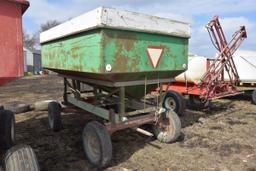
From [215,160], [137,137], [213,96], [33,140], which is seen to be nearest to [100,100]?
[137,137]

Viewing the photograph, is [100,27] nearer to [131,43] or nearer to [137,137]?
[131,43]

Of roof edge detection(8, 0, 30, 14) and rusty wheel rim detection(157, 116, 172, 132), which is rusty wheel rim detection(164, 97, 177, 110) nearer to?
rusty wheel rim detection(157, 116, 172, 132)

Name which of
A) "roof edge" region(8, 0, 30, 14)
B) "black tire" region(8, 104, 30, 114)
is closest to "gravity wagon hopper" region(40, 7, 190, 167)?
"roof edge" region(8, 0, 30, 14)

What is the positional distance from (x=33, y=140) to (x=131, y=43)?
270 centimetres

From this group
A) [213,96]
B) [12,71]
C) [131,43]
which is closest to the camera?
[12,71]

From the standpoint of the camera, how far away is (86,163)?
376cm

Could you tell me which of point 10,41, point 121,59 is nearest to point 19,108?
point 121,59

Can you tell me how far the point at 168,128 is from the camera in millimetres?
4531

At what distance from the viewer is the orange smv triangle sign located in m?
3.82

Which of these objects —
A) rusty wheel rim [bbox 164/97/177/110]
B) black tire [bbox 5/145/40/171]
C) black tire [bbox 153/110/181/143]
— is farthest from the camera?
rusty wheel rim [bbox 164/97/177/110]

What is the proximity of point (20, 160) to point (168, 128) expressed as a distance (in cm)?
275

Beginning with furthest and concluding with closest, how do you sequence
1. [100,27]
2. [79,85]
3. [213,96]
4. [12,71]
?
[213,96] → [79,85] → [100,27] → [12,71]

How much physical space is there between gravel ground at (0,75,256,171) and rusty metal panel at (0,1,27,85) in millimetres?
1788

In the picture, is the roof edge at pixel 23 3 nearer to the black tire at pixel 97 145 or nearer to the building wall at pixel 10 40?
the building wall at pixel 10 40
